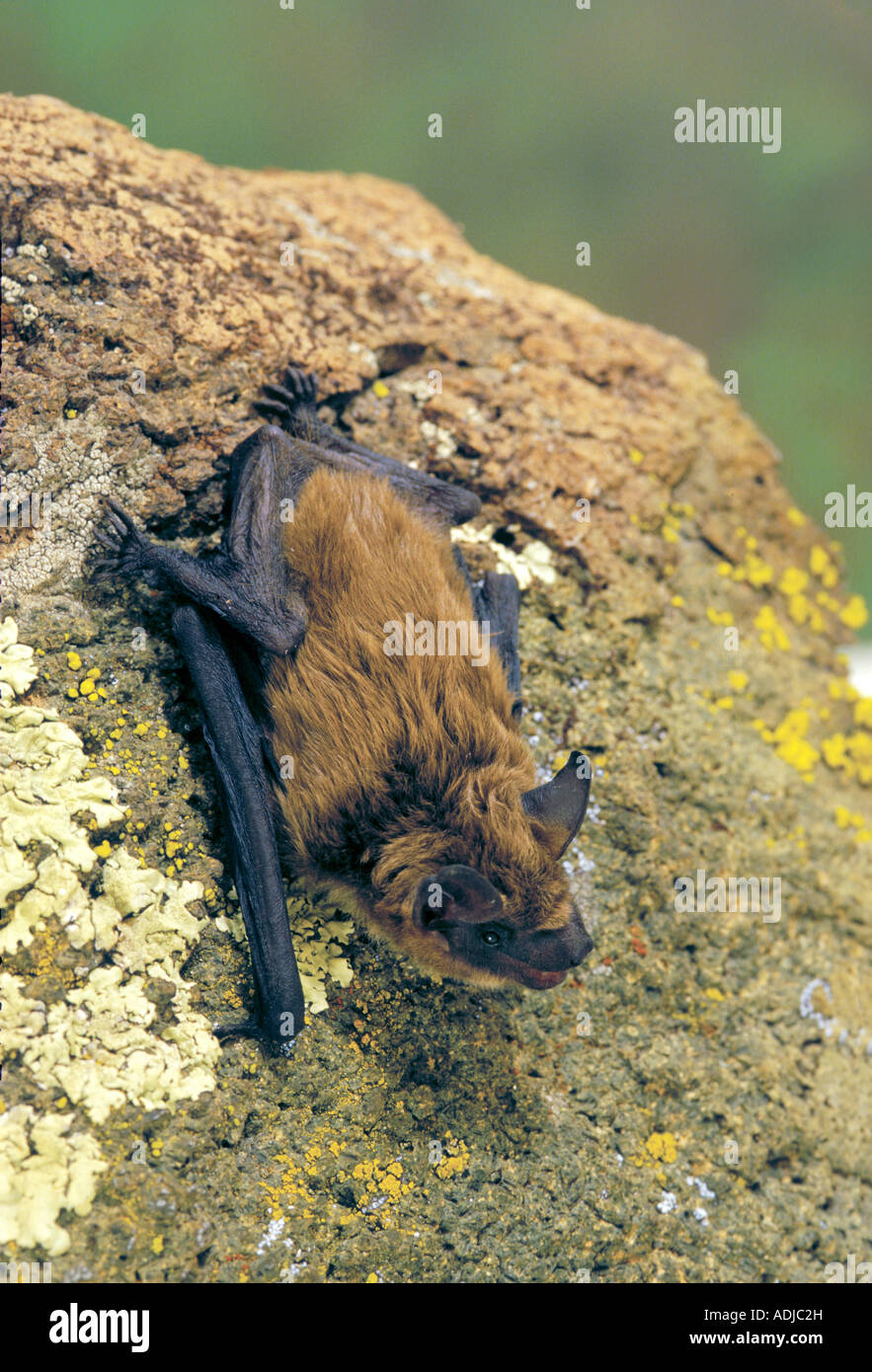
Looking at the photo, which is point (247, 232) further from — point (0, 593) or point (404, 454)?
point (0, 593)

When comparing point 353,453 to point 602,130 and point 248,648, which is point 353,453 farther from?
point 602,130


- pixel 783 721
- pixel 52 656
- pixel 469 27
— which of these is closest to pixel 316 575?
pixel 52 656

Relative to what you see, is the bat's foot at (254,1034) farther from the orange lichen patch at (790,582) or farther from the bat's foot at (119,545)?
the orange lichen patch at (790,582)

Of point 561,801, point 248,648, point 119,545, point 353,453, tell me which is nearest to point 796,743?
point 561,801

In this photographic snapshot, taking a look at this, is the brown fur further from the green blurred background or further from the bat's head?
the green blurred background

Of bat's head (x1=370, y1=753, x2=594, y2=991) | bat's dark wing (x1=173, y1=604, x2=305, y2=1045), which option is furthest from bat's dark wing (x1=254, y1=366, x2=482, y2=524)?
bat's head (x1=370, y1=753, x2=594, y2=991)

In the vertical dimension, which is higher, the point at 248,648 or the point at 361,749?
the point at 248,648
